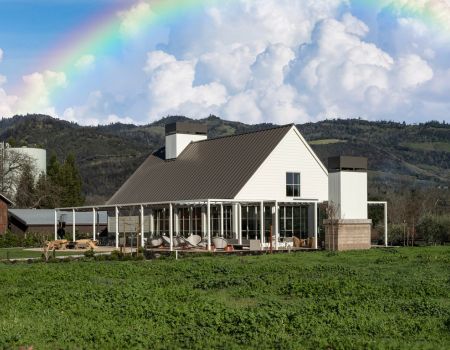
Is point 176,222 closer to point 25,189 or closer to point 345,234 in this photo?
point 345,234

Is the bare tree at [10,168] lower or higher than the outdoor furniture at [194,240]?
higher

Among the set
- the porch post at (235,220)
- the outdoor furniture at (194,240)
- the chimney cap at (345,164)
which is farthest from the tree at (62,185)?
the chimney cap at (345,164)

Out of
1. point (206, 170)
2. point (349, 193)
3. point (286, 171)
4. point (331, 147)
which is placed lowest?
point (349, 193)

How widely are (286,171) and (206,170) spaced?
5.09 m

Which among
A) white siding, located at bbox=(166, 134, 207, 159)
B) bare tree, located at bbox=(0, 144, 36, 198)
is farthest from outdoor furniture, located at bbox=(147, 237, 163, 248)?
bare tree, located at bbox=(0, 144, 36, 198)

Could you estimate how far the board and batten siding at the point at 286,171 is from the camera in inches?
1475

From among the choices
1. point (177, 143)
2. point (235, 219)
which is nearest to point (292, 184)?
point (235, 219)

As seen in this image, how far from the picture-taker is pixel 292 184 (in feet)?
128

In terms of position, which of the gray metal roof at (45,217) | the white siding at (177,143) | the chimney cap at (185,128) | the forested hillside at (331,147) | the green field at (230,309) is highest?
the forested hillside at (331,147)

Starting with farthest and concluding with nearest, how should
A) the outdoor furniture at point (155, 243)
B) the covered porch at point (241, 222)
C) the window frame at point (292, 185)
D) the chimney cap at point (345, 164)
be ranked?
the window frame at point (292, 185) → the outdoor furniture at point (155, 243) → the chimney cap at point (345, 164) → the covered porch at point (241, 222)

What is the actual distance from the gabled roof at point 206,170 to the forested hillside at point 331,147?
67.1m

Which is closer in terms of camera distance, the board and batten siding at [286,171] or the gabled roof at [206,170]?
the board and batten siding at [286,171]

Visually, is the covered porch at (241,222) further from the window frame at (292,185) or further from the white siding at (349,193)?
the white siding at (349,193)

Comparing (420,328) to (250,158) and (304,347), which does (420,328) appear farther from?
(250,158)
